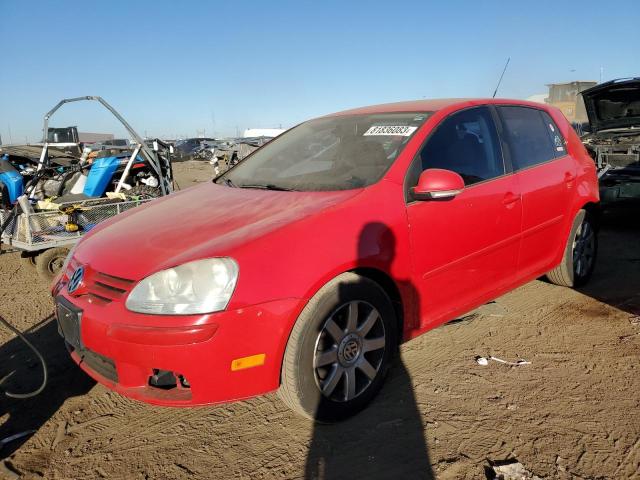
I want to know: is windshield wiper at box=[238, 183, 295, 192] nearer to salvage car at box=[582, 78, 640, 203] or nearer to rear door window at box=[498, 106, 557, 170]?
rear door window at box=[498, 106, 557, 170]

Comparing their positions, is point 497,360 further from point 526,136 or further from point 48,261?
point 48,261

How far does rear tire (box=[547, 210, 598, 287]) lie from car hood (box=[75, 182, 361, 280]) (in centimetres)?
243

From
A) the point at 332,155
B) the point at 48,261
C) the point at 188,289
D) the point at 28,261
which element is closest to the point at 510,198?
the point at 332,155

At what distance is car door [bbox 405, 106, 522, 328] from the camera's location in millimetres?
2818

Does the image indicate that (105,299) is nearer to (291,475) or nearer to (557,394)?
(291,475)

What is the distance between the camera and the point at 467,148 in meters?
3.24

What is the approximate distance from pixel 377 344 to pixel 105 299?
55.1 inches

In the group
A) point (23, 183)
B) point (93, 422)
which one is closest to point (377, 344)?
point (93, 422)

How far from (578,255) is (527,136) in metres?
1.28

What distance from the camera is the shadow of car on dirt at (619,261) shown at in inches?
167

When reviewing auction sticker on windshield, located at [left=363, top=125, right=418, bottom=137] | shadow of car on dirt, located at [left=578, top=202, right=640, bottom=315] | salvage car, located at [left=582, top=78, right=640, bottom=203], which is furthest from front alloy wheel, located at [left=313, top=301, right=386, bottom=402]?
salvage car, located at [left=582, top=78, right=640, bottom=203]

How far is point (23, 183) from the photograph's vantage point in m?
6.56

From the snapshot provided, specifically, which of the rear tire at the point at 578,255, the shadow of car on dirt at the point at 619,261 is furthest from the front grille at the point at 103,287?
the shadow of car on dirt at the point at 619,261

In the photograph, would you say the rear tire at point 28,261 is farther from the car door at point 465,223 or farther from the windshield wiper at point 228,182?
the car door at point 465,223
